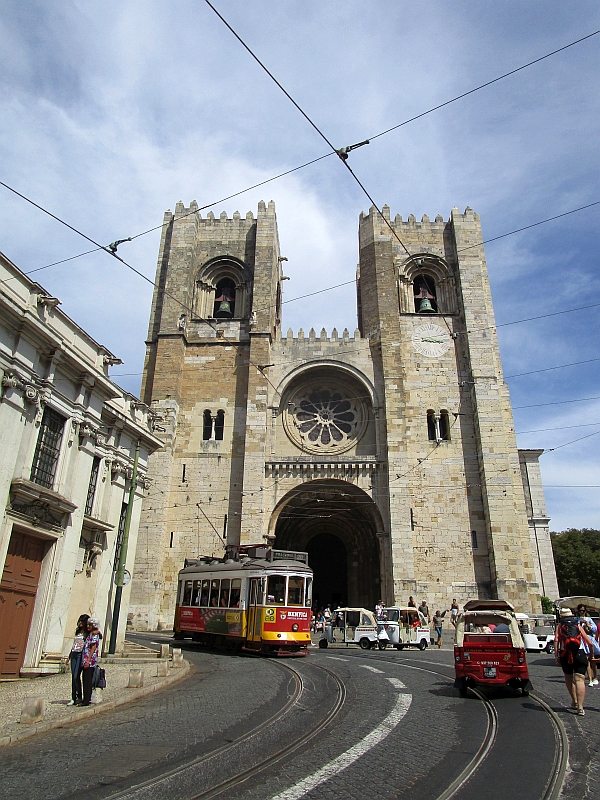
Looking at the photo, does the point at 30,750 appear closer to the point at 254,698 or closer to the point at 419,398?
the point at 254,698

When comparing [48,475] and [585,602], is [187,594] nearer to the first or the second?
[48,475]

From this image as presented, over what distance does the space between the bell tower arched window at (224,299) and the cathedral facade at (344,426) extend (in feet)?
0.35

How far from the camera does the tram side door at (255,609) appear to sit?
14.8 meters

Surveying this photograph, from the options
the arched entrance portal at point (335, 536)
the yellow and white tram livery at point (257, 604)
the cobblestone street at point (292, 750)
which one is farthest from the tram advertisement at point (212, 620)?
the arched entrance portal at point (335, 536)

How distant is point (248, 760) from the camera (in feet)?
15.5

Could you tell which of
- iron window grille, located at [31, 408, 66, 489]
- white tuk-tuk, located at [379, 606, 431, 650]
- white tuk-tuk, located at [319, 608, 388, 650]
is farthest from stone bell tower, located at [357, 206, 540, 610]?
iron window grille, located at [31, 408, 66, 489]

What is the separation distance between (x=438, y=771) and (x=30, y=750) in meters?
3.68

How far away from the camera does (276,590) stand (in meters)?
14.8

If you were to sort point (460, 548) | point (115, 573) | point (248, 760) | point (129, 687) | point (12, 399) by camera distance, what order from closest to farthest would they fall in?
point (248, 760), point (129, 687), point (12, 399), point (115, 573), point (460, 548)

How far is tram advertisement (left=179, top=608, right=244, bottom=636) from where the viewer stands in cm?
1549

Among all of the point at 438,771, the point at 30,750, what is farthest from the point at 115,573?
the point at 438,771

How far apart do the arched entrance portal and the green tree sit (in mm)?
23875

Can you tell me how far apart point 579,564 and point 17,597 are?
4369cm

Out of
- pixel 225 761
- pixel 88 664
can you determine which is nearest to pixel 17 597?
pixel 88 664
